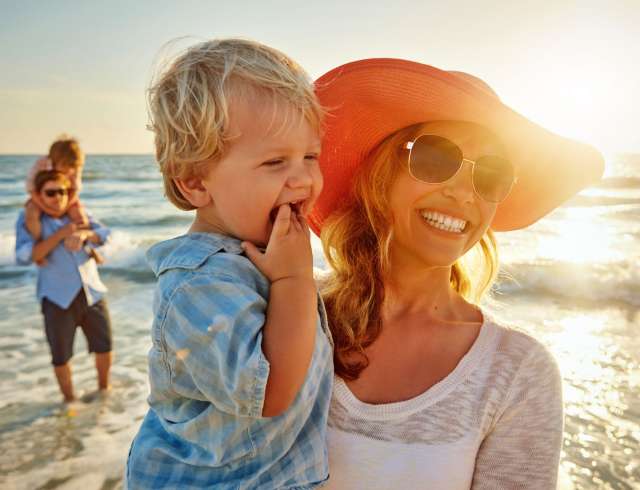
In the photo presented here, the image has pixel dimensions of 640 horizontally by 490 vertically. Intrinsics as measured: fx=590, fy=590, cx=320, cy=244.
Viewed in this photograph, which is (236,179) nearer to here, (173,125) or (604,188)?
(173,125)

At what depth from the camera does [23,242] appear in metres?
5.99

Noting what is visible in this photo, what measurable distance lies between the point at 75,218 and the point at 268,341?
522 centimetres

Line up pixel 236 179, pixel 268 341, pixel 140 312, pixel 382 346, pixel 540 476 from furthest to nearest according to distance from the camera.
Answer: pixel 140 312, pixel 382 346, pixel 540 476, pixel 236 179, pixel 268 341

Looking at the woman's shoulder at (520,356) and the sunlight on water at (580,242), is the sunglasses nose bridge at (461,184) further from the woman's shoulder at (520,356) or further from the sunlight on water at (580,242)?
the sunlight on water at (580,242)

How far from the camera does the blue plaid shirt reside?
5.08 ft

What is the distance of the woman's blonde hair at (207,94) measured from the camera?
1777 mm

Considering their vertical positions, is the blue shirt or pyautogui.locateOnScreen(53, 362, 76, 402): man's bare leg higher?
the blue shirt

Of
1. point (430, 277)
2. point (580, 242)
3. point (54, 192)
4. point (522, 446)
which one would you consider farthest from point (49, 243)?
point (580, 242)

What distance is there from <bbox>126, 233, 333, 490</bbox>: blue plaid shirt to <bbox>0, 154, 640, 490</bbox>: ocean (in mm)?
993

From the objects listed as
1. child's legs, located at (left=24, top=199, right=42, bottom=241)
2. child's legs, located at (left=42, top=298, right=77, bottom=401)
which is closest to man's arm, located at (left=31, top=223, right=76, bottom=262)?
child's legs, located at (left=24, top=199, right=42, bottom=241)

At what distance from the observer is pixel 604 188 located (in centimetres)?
2367

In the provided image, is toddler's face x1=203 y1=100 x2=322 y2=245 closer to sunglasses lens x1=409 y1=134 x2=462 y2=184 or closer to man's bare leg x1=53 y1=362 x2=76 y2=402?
sunglasses lens x1=409 y1=134 x2=462 y2=184

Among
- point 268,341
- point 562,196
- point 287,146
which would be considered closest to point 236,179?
point 287,146

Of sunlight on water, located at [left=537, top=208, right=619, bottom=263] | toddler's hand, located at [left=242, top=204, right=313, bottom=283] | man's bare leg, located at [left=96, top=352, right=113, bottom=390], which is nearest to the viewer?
toddler's hand, located at [left=242, top=204, right=313, bottom=283]
